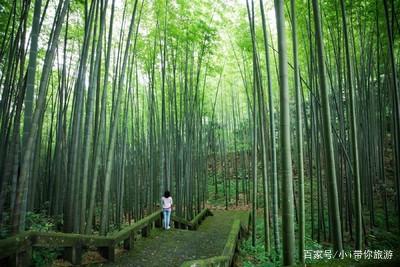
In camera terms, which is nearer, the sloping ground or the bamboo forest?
the bamboo forest

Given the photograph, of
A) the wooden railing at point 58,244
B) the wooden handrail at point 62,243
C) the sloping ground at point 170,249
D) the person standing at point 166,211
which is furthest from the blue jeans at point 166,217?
the wooden handrail at point 62,243

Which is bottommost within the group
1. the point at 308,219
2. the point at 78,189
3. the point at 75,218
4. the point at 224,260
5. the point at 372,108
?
the point at 308,219

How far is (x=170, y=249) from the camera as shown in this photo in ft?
11.5

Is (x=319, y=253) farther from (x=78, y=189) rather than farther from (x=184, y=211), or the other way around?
(x=184, y=211)

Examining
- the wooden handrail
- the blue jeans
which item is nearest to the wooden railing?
the wooden handrail

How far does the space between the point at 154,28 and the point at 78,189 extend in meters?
3.97

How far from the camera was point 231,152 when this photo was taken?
16688 mm

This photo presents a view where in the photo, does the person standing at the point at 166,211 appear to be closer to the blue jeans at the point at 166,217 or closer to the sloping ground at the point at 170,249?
the blue jeans at the point at 166,217

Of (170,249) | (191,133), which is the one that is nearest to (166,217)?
(170,249)

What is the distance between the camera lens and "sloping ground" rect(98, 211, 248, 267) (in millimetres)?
3027

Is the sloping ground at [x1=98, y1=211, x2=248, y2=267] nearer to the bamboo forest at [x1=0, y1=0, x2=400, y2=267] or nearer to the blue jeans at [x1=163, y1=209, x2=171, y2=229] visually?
Result: the bamboo forest at [x1=0, y1=0, x2=400, y2=267]

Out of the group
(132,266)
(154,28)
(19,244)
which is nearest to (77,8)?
(154,28)

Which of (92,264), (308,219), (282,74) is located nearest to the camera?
(282,74)

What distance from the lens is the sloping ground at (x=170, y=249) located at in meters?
3.03
